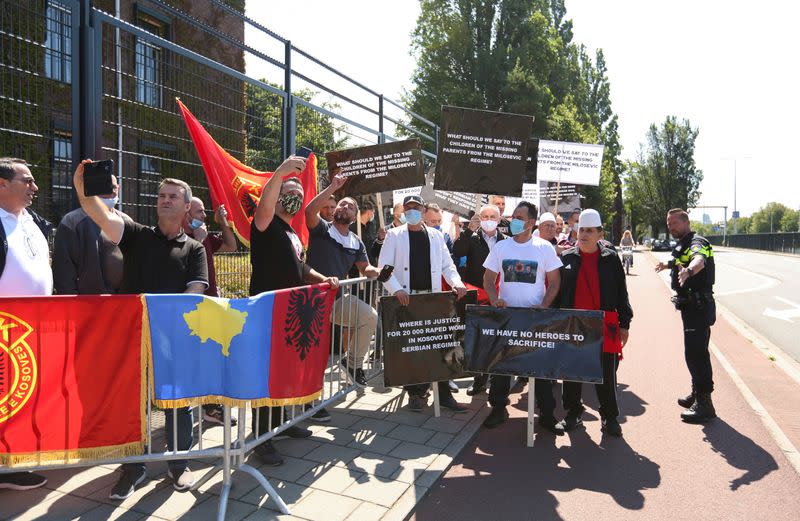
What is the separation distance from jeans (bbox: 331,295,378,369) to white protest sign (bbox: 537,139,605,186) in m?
6.21

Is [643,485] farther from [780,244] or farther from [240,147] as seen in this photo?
[780,244]

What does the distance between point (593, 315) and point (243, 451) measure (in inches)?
115

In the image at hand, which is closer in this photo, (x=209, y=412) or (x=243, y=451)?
(x=243, y=451)

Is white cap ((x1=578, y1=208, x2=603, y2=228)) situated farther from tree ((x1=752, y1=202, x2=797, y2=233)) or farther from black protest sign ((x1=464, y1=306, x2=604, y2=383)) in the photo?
tree ((x1=752, y1=202, x2=797, y2=233))

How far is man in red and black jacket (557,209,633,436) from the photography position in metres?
5.25

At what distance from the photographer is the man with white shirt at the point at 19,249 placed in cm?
360

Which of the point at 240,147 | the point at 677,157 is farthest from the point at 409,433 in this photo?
the point at 677,157

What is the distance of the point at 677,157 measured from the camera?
73.5 meters

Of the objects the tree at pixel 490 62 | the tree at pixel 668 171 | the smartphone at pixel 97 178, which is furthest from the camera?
the tree at pixel 668 171

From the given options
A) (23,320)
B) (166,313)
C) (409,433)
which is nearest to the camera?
(23,320)

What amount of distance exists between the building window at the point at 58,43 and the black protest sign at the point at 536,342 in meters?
3.85

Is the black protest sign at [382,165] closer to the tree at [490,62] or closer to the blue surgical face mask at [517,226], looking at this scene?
the blue surgical face mask at [517,226]

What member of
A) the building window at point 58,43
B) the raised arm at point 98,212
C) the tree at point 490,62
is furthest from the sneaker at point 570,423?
the tree at point 490,62

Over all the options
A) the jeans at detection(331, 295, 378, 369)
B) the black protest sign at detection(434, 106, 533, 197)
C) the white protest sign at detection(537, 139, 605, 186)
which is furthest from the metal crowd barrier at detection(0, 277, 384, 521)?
the white protest sign at detection(537, 139, 605, 186)
